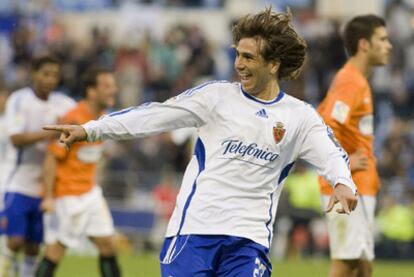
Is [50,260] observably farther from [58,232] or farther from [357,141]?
[357,141]

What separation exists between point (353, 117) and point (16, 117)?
3573 mm

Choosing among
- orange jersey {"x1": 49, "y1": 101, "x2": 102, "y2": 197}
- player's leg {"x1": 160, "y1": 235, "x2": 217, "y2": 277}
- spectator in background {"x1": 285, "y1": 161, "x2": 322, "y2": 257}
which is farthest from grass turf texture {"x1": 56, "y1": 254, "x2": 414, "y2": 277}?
player's leg {"x1": 160, "y1": 235, "x2": 217, "y2": 277}

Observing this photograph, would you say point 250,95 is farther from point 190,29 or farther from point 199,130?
point 190,29

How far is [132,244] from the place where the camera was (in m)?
20.9

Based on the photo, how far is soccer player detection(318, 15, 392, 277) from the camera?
29.9 feet

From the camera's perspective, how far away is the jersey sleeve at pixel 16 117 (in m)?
11.1

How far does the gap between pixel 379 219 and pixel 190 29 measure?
7.60 meters

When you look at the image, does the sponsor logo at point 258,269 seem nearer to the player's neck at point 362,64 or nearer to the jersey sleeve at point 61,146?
the player's neck at point 362,64

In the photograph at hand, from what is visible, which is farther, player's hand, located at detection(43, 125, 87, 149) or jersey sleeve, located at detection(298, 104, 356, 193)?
jersey sleeve, located at detection(298, 104, 356, 193)

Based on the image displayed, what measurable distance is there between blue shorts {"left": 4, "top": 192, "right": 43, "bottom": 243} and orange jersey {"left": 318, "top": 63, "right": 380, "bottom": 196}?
3477 millimetres

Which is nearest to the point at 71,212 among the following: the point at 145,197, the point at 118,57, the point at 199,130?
the point at 199,130

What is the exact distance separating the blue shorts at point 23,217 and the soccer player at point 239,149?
4.97 meters

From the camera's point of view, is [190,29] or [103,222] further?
[190,29]

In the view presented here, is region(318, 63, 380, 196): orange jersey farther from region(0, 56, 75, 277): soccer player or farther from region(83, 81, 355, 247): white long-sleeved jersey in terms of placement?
region(0, 56, 75, 277): soccer player
